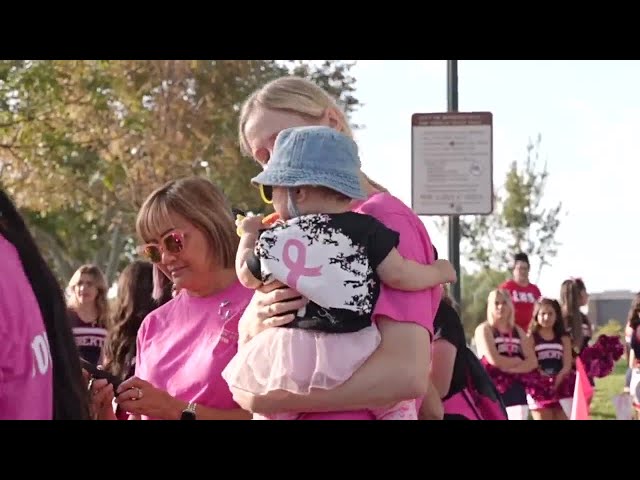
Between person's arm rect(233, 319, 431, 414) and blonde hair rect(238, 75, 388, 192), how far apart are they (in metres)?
0.51

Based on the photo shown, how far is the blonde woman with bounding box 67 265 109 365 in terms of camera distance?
30.0 feet

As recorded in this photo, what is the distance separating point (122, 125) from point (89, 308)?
13537 mm

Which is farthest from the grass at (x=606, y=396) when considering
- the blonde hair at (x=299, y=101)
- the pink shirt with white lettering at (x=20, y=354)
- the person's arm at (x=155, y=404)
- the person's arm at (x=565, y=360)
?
the pink shirt with white lettering at (x=20, y=354)

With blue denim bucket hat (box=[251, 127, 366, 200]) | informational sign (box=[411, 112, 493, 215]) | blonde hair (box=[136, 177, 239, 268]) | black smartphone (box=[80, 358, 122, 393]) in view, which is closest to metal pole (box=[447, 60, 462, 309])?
informational sign (box=[411, 112, 493, 215])

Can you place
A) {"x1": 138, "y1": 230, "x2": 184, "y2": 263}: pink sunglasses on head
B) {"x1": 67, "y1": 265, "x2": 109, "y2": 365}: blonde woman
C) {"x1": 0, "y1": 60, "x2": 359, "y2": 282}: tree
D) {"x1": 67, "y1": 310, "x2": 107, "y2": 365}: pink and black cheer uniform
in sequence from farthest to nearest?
{"x1": 0, "y1": 60, "x2": 359, "y2": 282}: tree
{"x1": 67, "y1": 265, "x2": 109, "y2": 365}: blonde woman
{"x1": 67, "y1": 310, "x2": 107, "y2": 365}: pink and black cheer uniform
{"x1": 138, "y1": 230, "x2": 184, "y2": 263}: pink sunglasses on head

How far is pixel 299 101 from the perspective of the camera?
348 cm

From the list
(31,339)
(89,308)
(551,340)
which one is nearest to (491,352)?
(551,340)

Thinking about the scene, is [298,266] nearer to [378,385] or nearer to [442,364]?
[378,385]

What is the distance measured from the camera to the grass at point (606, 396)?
17598 mm

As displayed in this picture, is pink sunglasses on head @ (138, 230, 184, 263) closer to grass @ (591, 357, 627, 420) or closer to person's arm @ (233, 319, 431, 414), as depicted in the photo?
person's arm @ (233, 319, 431, 414)

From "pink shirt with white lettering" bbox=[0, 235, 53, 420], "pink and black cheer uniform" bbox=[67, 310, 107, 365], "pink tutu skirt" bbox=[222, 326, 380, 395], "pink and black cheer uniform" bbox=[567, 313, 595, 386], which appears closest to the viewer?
"pink shirt with white lettering" bbox=[0, 235, 53, 420]

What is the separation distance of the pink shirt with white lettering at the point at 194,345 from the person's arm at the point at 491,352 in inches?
329
